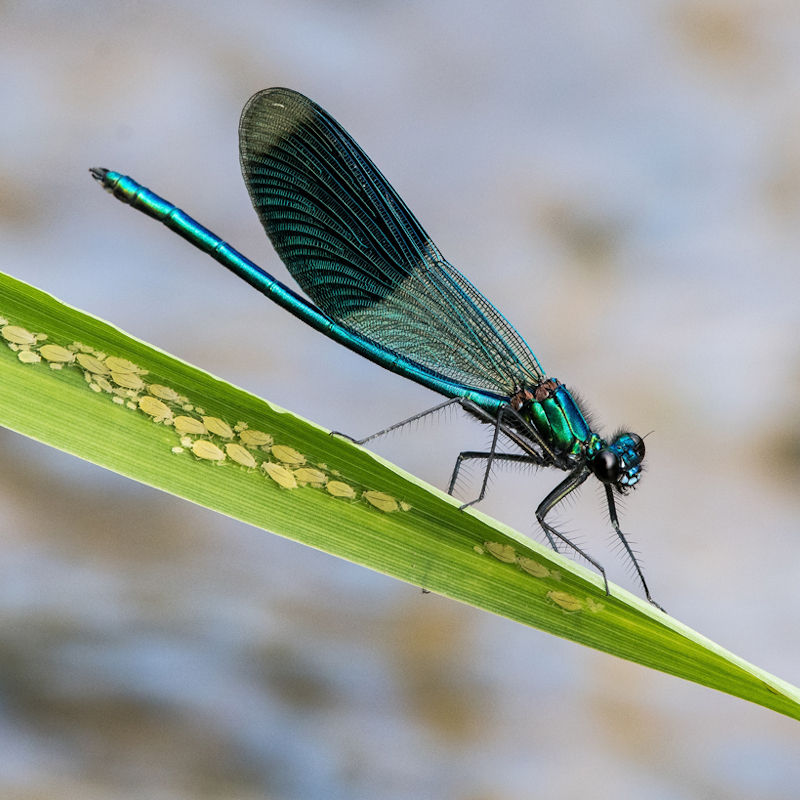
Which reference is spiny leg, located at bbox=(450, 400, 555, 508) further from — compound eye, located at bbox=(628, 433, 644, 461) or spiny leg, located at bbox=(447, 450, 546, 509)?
compound eye, located at bbox=(628, 433, 644, 461)

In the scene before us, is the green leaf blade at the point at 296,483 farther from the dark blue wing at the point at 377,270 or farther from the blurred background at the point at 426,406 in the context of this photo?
the blurred background at the point at 426,406

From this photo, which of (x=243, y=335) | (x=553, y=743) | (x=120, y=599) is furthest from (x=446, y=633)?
(x=243, y=335)

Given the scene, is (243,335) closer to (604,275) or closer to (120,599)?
(120,599)

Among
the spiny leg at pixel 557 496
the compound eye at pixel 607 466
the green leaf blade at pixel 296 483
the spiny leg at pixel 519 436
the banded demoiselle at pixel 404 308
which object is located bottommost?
the green leaf blade at pixel 296 483

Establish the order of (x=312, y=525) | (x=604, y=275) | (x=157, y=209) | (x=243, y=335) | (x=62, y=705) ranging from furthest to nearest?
(x=604, y=275), (x=243, y=335), (x=62, y=705), (x=157, y=209), (x=312, y=525)

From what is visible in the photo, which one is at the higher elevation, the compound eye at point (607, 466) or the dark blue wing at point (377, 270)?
the dark blue wing at point (377, 270)

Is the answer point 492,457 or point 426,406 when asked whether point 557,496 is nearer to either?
point 492,457

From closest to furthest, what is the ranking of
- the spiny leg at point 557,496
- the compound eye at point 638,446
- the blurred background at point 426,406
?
the spiny leg at point 557,496 → the compound eye at point 638,446 → the blurred background at point 426,406

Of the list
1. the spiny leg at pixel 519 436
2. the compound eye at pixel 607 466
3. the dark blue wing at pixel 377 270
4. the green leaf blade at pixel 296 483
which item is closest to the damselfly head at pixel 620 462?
the compound eye at pixel 607 466
